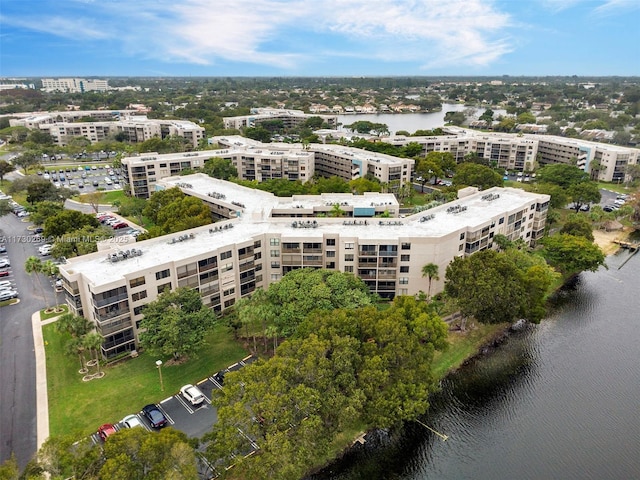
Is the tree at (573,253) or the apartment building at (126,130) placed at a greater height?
the apartment building at (126,130)

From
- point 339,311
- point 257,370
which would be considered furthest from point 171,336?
point 339,311

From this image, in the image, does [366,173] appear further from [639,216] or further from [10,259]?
[10,259]

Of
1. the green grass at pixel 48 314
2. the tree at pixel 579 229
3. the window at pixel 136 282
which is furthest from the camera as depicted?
the tree at pixel 579 229

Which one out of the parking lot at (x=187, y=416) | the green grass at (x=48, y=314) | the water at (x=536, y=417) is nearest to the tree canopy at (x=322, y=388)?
the water at (x=536, y=417)

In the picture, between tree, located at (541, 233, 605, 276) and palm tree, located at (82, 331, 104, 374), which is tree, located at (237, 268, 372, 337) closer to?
palm tree, located at (82, 331, 104, 374)

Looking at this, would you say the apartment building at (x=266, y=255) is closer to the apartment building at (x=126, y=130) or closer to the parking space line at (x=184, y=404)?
the parking space line at (x=184, y=404)

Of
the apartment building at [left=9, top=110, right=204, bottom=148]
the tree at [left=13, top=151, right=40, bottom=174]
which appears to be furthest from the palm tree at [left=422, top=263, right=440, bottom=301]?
the apartment building at [left=9, top=110, right=204, bottom=148]

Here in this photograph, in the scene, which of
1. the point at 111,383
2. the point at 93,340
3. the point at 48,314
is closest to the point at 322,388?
the point at 111,383
